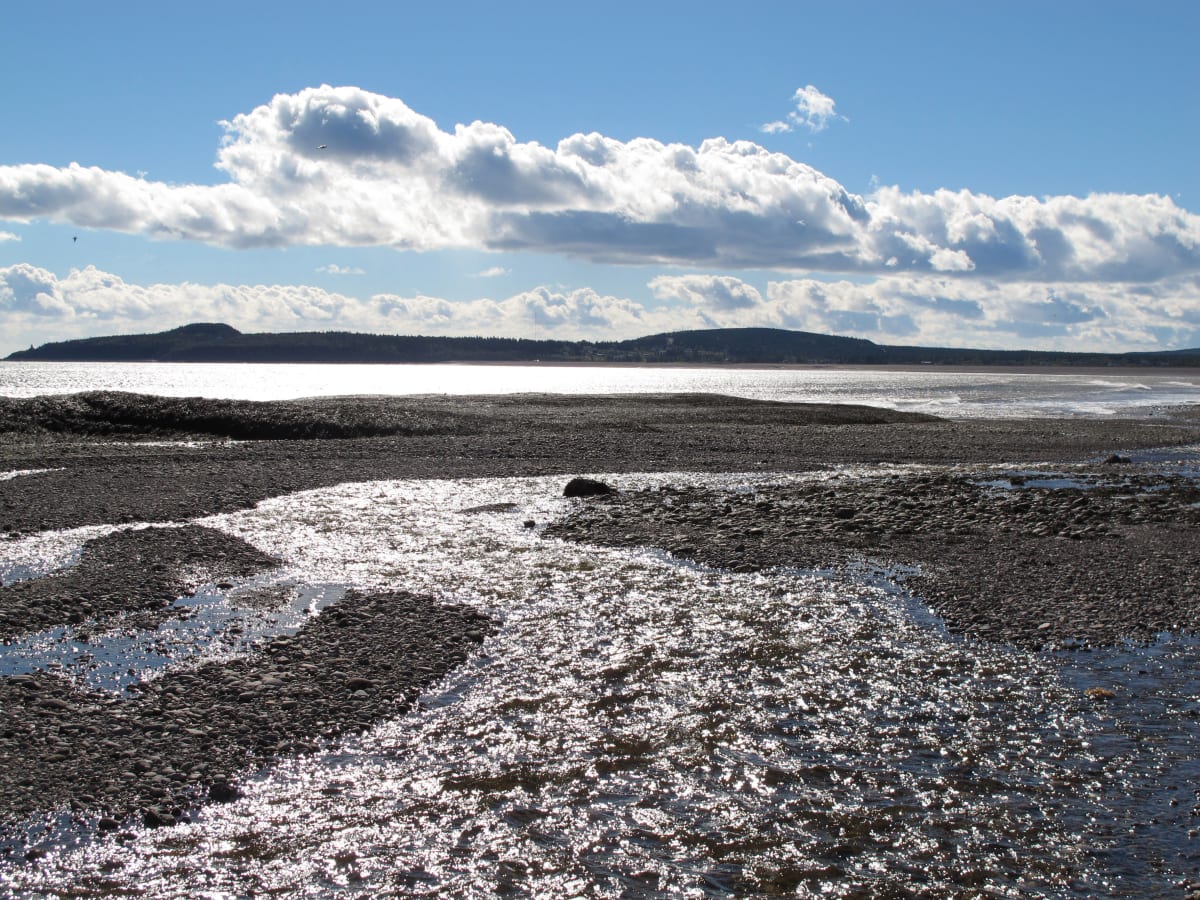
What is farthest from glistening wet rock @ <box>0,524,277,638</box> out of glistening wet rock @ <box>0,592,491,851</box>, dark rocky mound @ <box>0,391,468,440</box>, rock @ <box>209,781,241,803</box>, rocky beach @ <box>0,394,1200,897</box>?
dark rocky mound @ <box>0,391,468,440</box>

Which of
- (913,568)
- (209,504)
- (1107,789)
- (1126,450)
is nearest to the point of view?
(1107,789)

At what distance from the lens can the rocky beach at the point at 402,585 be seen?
A: 962 centimetres

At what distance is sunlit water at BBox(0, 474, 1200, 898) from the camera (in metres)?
7.18

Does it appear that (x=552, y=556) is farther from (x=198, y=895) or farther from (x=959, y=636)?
(x=198, y=895)

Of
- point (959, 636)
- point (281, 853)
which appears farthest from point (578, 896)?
point (959, 636)

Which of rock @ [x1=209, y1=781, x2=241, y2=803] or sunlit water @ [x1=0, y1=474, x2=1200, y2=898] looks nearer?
sunlit water @ [x1=0, y1=474, x2=1200, y2=898]

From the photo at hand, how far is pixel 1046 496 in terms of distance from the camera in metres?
25.0

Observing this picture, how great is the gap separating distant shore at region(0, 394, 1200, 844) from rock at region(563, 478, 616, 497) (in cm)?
57

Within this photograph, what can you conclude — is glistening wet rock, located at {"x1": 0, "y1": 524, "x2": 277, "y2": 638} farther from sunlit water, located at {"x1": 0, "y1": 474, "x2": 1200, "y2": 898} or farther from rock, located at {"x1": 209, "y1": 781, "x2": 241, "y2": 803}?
rock, located at {"x1": 209, "y1": 781, "x2": 241, "y2": 803}

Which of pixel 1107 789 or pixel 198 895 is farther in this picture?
pixel 1107 789

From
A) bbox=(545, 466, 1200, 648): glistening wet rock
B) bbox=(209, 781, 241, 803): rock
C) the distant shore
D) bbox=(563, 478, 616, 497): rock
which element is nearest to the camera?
bbox=(209, 781, 241, 803): rock

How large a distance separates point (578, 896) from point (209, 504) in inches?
798

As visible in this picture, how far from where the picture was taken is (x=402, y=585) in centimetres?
1614

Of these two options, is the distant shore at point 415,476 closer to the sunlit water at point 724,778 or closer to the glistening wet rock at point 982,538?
the glistening wet rock at point 982,538
